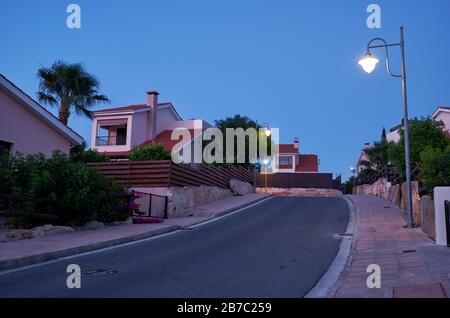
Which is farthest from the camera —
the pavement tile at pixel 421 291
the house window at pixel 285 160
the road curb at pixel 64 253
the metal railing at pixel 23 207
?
the house window at pixel 285 160

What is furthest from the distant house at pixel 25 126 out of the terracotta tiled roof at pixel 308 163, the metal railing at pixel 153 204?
the terracotta tiled roof at pixel 308 163

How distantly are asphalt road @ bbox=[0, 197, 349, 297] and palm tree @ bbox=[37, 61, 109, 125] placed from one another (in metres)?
18.3

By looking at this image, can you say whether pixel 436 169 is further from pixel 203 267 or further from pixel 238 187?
pixel 238 187

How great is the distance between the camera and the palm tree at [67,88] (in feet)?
91.1

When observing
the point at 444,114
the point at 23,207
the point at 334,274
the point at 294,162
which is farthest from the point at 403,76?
the point at 294,162

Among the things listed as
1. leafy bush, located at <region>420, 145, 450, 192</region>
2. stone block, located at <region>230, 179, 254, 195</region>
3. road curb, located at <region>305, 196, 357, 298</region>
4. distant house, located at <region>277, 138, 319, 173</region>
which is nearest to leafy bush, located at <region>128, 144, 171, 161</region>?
stone block, located at <region>230, 179, 254, 195</region>

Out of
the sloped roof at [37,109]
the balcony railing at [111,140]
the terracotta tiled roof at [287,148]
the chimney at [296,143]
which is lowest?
the sloped roof at [37,109]

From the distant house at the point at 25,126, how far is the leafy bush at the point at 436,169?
14.6 metres

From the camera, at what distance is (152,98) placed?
127ft

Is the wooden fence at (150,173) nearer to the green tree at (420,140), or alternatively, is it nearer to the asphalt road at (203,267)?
the asphalt road at (203,267)

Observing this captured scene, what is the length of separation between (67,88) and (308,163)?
152 ft

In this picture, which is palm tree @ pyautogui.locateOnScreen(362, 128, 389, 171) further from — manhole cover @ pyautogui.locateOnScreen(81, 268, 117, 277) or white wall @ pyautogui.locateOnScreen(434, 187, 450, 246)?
manhole cover @ pyautogui.locateOnScreen(81, 268, 117, 277)
